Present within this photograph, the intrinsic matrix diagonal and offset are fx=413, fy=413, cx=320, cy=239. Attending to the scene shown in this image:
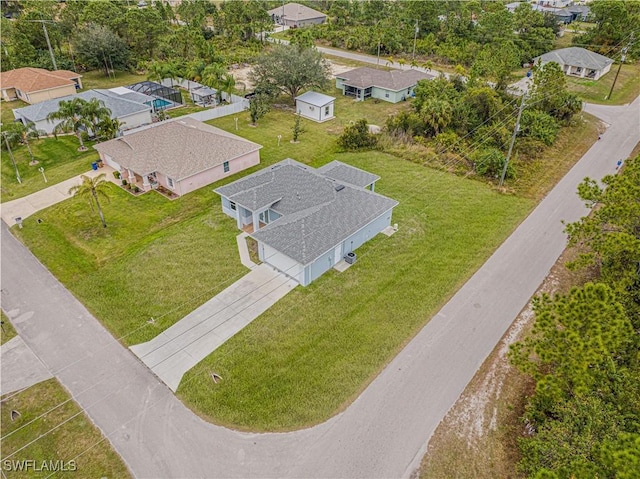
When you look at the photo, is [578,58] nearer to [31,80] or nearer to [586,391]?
[586,391]

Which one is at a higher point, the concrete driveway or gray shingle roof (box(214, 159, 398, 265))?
Result: gray shingle roof (box(214, 159, 398, 265))

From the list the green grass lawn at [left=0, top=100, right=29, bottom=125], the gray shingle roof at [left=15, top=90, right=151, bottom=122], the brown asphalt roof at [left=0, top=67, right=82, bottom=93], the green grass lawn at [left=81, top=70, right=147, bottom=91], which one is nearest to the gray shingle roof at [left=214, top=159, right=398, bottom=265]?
the gray shingle roof at [left=15, top=90, right=151, bottom=122]

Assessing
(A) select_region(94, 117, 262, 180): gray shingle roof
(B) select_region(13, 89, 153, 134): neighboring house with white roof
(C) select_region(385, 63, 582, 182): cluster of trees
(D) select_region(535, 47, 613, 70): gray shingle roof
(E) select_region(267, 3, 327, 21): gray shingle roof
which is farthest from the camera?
(E) select_region(267, 3, 327, 21): gray shingle roof

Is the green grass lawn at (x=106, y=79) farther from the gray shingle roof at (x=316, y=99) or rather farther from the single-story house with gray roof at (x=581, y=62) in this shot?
the single-story house with gray roof at (x=581, y=62)

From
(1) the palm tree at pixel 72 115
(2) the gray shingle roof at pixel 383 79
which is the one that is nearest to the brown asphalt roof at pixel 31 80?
(1) the palm tree at pixel 72 115

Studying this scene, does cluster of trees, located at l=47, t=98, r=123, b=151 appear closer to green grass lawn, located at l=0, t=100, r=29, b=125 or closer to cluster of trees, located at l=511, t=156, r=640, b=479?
green grass lawn, located at l=0, t=100, r=29, b=125
